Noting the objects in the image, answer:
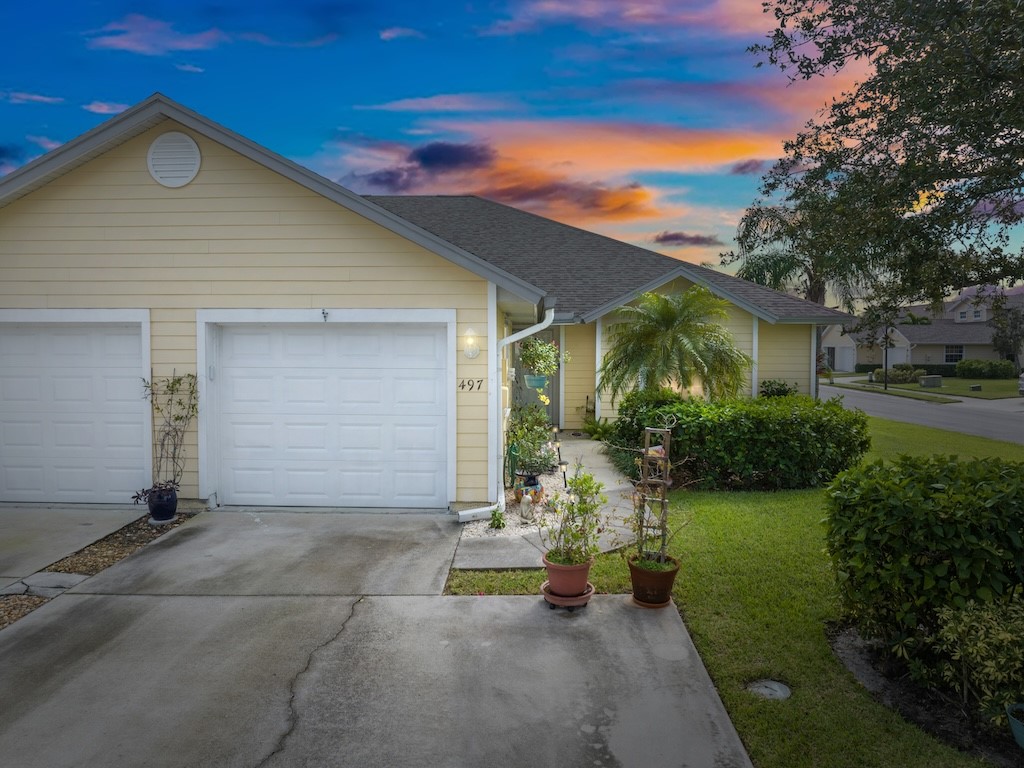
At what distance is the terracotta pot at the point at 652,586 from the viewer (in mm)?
5105

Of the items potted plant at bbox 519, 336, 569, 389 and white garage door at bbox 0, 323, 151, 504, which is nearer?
white garage door at bbox 0, 323, 151, 504

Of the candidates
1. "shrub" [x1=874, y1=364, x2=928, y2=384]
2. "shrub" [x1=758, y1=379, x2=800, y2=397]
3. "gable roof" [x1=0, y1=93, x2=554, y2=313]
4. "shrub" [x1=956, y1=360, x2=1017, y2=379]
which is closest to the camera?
"gable roof" [x1=0, y1=93, x2=554, y2=313]

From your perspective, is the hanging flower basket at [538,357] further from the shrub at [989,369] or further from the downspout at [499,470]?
the shrub at [989,369]

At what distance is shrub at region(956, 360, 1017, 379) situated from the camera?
41.4 metres

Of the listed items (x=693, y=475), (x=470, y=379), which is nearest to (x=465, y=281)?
(x=470, y=379)

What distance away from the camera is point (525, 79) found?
12859mm

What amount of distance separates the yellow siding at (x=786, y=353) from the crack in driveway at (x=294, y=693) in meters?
13.6

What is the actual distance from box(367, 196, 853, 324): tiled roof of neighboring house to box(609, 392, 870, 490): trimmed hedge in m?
5.29

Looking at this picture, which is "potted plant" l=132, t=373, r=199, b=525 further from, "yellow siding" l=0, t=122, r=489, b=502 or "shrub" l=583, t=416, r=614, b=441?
"shrub" l=583, t=416, r=614, b=441

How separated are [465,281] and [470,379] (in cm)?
120

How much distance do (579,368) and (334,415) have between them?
843cm

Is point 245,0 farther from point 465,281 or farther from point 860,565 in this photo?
point 860,565

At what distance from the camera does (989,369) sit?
41.8m

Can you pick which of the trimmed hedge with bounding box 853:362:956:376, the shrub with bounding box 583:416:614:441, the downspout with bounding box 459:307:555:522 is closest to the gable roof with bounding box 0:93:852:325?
the downspout with bounding box 459:307:555:522
